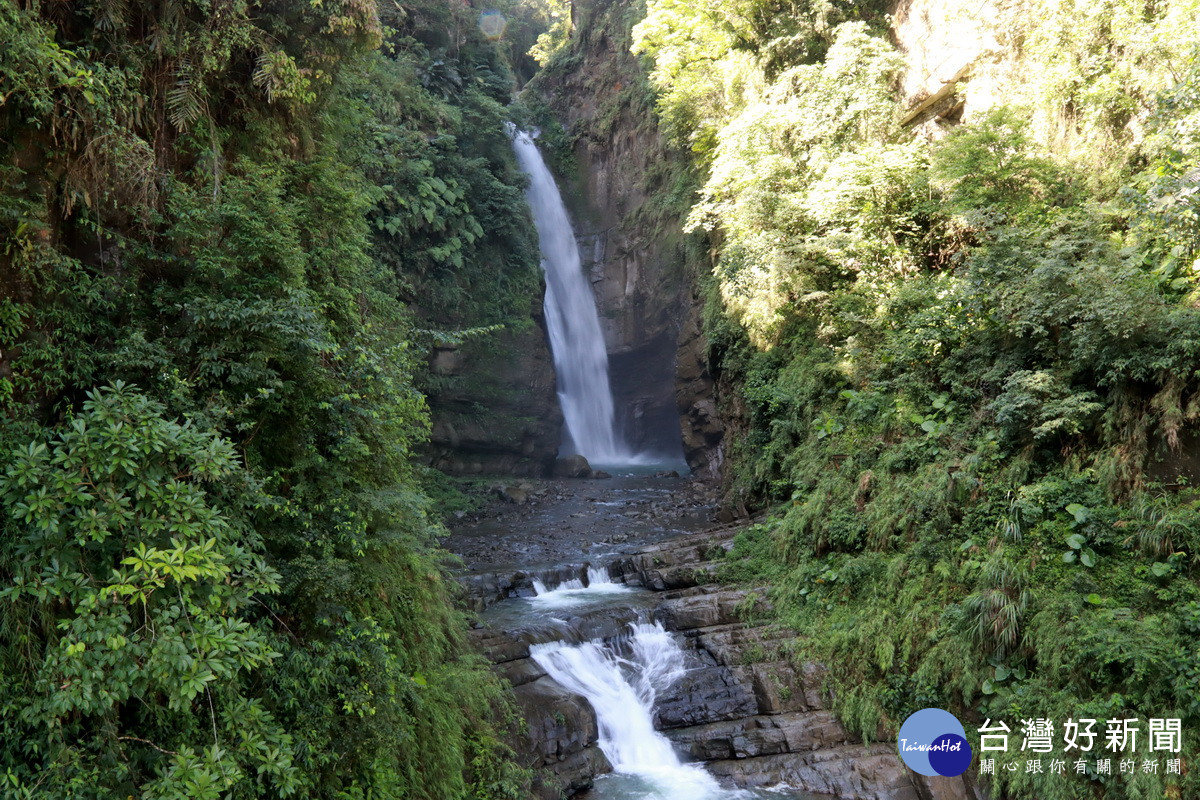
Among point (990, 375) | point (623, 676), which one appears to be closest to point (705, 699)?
point (623, 676)

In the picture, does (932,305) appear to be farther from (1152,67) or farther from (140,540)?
(140,540)

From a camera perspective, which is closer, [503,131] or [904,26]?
[904,26]

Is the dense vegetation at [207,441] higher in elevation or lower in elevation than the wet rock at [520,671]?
higher

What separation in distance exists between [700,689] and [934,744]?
250 centimetres

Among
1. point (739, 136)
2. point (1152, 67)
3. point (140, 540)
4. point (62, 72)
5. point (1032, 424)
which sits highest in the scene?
point (739, 136)

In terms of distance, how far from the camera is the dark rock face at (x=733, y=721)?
6895 mm

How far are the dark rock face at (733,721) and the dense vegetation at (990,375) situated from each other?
0.37m

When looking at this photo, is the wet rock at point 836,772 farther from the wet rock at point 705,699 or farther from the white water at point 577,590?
the white water at point 577,590

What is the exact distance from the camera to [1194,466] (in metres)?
6.34

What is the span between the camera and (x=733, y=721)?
309 inches

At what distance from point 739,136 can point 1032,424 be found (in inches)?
309

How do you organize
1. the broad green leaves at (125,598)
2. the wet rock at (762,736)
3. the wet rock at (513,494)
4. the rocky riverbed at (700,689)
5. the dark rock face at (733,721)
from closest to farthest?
the broad green leaves at (125,598), the dark rock face at (733,721), the rocky riverbed at (700,689), the wet rock at (762,736), the wet rock at (513,494)

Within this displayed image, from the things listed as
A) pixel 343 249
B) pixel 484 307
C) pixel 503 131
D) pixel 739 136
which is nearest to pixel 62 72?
pixel 343 249

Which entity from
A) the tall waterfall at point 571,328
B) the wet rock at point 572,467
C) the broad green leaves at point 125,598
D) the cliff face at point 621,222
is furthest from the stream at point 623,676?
the tall waterfall at point 571,328
